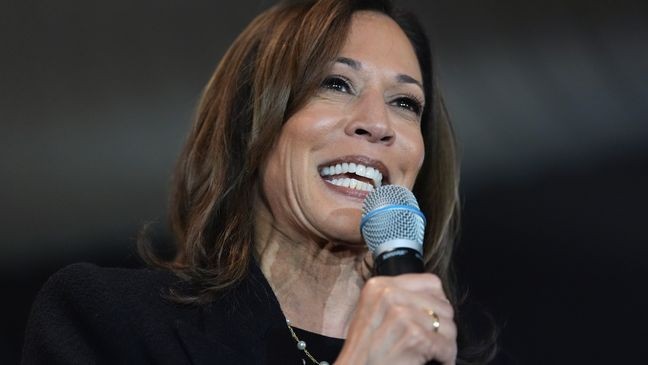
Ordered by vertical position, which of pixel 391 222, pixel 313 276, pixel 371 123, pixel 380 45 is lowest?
pixel 313 276

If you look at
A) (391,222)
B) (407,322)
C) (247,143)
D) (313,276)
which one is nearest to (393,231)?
(391,222)

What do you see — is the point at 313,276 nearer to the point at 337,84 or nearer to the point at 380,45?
the point at 337,84

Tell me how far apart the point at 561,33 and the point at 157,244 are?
4.69ft

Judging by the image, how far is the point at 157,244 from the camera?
315cm

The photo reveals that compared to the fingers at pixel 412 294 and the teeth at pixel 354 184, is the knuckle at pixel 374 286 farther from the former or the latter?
the teeth at pixel 354 184

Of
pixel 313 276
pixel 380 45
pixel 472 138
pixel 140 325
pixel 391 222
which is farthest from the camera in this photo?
pixel 472 138

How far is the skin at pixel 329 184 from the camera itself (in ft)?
6.79

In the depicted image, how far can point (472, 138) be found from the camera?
3.30 m

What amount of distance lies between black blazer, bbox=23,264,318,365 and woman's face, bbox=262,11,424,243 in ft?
0.69

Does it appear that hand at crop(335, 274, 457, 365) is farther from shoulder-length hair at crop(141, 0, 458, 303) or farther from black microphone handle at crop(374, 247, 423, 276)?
shoulder-length hair at crop(141, 0, 458, 303)

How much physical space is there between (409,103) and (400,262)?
0.93 meters

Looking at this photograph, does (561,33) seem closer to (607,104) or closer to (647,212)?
(607,104)

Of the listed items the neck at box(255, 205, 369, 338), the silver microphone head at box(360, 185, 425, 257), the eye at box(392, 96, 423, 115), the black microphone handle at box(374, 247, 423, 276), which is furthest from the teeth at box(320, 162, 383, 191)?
the black microphone handle at box(374, 247, 423, 276)

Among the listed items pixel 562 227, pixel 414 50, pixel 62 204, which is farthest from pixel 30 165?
pixel 562 227
